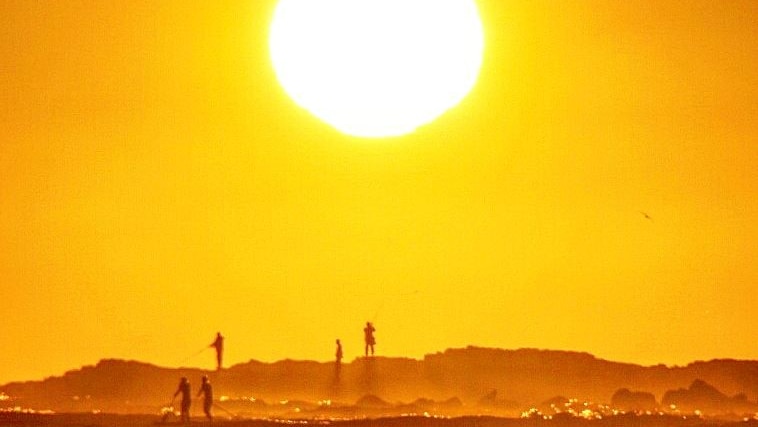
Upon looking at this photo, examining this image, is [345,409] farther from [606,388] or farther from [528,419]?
[606,388]

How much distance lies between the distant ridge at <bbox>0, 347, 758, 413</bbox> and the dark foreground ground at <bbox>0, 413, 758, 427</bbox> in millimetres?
14590

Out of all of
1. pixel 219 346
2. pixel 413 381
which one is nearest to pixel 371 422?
pixel 219 346

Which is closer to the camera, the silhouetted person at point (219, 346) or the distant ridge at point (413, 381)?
the silhouetted person at point (219, 346)

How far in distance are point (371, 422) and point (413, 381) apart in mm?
39306

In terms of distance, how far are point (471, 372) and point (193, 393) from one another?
86.8ft

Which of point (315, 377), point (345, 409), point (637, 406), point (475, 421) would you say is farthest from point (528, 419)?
point (315, 377)

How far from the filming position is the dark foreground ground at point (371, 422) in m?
65.2

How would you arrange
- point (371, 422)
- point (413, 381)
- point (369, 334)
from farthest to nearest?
point (413, 381) → point (369, 334) → point (371, 422)

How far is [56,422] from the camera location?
65625 millimetres

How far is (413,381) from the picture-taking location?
347 feet

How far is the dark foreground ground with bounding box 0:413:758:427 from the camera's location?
214ft

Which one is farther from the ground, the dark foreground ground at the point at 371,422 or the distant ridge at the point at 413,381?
the distant ridge at the point at 413,381

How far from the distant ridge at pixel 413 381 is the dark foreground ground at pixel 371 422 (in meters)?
14.6

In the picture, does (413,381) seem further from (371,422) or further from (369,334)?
(371,422)
